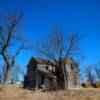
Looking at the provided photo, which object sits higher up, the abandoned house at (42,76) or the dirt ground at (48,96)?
the abandoned house at (42,76)

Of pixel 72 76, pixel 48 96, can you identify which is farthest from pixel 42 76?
pixel 48 96

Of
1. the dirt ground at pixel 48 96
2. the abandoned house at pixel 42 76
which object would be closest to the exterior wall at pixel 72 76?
the abandoned house at pixel 42 76

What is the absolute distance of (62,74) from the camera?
39875mm

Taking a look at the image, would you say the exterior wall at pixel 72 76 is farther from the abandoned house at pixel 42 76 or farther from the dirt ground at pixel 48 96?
the dirt ground at pixel 48 96

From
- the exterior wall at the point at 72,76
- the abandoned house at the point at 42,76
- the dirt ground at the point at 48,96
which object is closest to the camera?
the dirt ground at the point at 48,96

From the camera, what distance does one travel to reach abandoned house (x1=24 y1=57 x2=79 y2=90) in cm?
4272

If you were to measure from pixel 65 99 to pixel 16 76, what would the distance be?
64.3m

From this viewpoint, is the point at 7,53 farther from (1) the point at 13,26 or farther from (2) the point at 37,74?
(2) the point at 37,74

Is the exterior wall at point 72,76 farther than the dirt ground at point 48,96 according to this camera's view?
Yes

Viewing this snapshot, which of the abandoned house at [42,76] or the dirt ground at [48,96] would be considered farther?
the abandoned house at [42,76]

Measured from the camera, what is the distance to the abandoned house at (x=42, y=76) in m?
42.7

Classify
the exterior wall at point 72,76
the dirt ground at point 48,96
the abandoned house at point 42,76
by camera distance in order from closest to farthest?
the dirt ground at point 48,96, the abandoned house at point 42,76, the exterior wall at point 72,76

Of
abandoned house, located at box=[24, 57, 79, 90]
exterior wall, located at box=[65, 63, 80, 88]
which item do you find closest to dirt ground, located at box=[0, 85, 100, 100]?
abandoned house, located at box=[24, 57, 79, 90]

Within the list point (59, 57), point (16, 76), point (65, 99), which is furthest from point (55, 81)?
point (16, 76)
